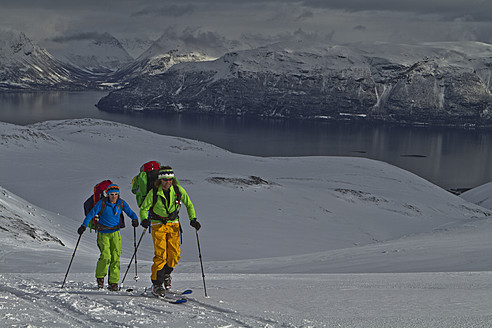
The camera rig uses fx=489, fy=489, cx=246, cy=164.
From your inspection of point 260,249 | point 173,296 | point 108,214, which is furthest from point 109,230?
point 260,249

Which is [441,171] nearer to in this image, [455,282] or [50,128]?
[50,128]

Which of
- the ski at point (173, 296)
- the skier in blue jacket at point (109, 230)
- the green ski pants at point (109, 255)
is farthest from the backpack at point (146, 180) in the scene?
the ski at point (173, 296)

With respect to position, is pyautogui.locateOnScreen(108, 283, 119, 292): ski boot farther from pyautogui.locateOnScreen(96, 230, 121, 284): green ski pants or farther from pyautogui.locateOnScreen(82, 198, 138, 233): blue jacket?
pyautogui.locateOnScreen(82, 198, 138, 233): blue jacket

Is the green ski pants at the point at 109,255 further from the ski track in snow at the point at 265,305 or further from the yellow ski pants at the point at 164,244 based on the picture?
the yellow ski pants at the point at 164,244

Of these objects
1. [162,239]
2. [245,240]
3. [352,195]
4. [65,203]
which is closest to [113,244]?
[162,239]

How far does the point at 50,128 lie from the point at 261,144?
72.9m

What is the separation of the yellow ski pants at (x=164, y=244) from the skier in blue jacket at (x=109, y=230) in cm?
80

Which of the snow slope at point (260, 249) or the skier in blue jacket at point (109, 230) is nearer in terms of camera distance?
the snow slope at point (260, 249)

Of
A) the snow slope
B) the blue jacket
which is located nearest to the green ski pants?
the blue jacket

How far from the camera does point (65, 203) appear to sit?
102 feet

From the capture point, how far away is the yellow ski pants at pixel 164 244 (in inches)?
350

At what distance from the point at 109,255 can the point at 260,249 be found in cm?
1566

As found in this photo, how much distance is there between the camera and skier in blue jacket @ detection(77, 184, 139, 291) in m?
9.62

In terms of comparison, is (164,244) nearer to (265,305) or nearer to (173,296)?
(173,296)
